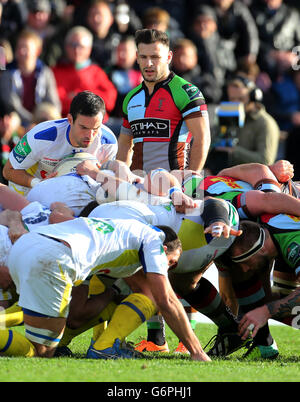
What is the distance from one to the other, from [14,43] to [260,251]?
19.9 ft

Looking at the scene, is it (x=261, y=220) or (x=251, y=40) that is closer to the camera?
(x=261, y=220)

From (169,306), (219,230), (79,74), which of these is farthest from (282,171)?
(79,74)

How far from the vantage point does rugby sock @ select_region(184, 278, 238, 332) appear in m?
6.54

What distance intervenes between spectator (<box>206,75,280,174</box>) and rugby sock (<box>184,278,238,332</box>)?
3.59 meters

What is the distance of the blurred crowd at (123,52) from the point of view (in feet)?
35.4

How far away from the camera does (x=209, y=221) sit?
19.6ft

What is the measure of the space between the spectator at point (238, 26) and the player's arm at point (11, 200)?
7.12 metres

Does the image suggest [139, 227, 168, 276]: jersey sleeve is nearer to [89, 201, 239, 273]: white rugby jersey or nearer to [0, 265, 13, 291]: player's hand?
[89, 201, 239, 273]: white rugby jersey

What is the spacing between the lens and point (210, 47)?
1232 cm

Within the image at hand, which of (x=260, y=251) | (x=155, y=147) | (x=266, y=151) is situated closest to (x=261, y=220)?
(x=260, y=251)

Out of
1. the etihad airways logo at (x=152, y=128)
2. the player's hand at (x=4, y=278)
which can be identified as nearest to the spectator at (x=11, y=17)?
the etihad airways logo at (x=152, y=128)

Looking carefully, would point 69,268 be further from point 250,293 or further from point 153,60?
point 153,60
